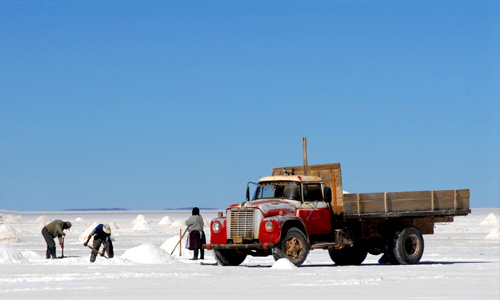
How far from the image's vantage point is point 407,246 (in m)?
25.0

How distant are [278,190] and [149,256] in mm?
4403

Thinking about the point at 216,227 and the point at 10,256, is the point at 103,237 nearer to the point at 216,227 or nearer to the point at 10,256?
the point at 10,256

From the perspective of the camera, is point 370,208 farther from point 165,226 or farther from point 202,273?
point 165,226

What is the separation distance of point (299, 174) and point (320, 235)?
2124mm

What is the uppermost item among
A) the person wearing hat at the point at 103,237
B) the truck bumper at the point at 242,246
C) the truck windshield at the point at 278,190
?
the truck windshield at the point at 278,190

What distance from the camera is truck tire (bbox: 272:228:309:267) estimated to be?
22578mm

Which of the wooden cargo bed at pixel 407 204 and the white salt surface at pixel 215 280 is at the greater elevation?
the wooden cargo bed at pixel 407 204

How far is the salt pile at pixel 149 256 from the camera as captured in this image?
82.6 feet

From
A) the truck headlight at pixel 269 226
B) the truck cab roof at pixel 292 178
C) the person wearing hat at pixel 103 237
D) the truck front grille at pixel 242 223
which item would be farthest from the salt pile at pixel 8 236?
the truck headlight at pixel 269 226

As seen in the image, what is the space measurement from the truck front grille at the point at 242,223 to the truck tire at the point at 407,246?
426cm

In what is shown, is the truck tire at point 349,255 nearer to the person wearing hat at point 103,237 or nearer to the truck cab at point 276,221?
the truck cab at point 276,221

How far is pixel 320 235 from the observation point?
23859 millimetres

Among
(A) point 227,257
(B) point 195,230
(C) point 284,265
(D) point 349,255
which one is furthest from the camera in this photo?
(B) point 195,230

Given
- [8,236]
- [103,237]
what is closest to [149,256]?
[103,237]
